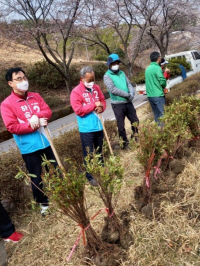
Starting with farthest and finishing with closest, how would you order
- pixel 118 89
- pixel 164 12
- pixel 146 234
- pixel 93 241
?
pixel 164 12
pixel 118 89
pixel 146 234
pixel 93 241

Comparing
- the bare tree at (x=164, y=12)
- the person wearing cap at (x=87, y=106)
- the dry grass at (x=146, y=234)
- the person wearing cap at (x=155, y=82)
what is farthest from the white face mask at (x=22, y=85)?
the bare tree at (x=164, y=12)

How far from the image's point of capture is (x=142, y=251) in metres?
1.93

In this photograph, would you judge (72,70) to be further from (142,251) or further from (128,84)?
(142,251)

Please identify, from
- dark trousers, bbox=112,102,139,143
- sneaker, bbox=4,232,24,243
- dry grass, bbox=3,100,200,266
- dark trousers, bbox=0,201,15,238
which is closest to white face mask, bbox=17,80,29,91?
dark trousers, bbox=0,201,15,238

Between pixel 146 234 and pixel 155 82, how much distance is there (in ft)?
10.4

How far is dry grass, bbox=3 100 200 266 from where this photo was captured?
188cm

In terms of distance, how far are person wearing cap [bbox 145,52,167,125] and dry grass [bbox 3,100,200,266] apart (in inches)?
75.3

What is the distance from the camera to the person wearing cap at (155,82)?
4.46 m

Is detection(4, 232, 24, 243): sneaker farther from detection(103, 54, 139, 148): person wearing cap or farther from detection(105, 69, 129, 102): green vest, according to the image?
detection(105, 69, 129, 102): green vest

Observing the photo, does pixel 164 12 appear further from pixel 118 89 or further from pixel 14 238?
pixel 14 238

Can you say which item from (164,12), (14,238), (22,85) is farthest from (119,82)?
(164,12)

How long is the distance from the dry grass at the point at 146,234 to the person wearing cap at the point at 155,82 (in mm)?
1913

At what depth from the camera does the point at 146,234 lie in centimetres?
207

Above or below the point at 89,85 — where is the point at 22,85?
above
